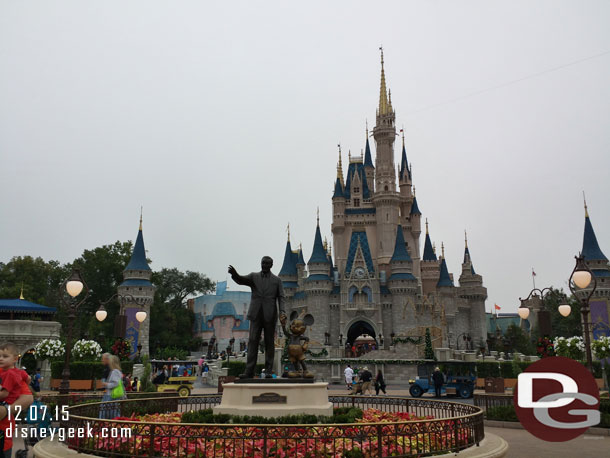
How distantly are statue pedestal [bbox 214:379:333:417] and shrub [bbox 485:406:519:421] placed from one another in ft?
22.5

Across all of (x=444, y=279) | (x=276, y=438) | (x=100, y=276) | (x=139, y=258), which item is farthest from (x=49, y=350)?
(x=444, y=279)

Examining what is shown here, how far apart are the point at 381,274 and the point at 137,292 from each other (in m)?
27.6

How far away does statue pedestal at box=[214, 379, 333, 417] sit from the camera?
9344mm

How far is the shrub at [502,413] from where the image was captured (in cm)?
1402

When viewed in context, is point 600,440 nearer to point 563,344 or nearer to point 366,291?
point 563,344

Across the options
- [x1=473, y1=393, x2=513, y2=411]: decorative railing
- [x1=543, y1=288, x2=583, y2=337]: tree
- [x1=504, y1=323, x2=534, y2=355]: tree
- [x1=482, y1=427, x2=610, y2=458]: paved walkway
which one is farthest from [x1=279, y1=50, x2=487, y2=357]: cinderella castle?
[x1=482, y1=427, x2=610, y2=458]: paved walkway

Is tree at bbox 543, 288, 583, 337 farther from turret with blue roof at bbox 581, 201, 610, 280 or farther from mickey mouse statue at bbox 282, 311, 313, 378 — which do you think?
mickey mouse statue at bbox 282, 311, 313, 378

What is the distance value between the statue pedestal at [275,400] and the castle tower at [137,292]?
149 ft

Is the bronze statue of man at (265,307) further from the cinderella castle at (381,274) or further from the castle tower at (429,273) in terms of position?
the castle tower at (429,273)

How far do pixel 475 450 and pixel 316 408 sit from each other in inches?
118

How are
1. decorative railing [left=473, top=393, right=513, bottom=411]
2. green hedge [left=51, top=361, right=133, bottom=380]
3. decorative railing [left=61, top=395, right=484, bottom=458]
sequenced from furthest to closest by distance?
green hedge [left=51, top=361, right=133, bottom=380] < decorative railing [left=473, top=393, right=513, bottom=411] < decorative railing [left=61, top=395, right=484, bottom=458]

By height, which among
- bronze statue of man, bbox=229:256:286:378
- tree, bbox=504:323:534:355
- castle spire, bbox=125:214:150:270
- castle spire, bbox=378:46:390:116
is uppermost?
castle spire, bbox=378:46:390:116

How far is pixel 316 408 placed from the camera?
9.48m

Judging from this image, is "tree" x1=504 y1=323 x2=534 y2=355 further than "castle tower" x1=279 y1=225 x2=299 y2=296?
Yes
